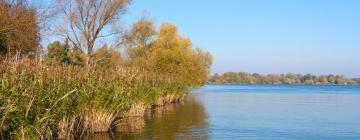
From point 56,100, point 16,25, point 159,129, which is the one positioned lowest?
point 159,129

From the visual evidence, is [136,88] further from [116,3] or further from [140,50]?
[140,50]

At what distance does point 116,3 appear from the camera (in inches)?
1626

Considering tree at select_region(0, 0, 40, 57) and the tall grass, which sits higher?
tree at select_region(0, 0, 40, 57)

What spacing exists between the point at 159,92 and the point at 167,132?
526 inches

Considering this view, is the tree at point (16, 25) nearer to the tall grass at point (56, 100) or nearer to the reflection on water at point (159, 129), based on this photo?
the tall grass at point (56, 100)

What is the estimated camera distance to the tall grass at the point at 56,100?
1059cm

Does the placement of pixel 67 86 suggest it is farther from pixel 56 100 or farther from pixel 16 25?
pixel 16 25

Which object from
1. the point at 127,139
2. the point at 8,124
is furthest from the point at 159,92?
the point at 8,124

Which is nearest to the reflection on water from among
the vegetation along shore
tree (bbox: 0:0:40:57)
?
the vegetation along shore

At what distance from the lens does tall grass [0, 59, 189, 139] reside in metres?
10.6

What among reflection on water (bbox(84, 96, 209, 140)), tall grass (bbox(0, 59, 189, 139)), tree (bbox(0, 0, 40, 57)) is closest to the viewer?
tall grass (bbox(0, 59, 189, 139))

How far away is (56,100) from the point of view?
1291 centimetres

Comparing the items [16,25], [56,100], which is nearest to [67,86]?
[56,100]

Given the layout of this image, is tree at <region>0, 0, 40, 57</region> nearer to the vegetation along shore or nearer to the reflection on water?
the vegetation along shore
